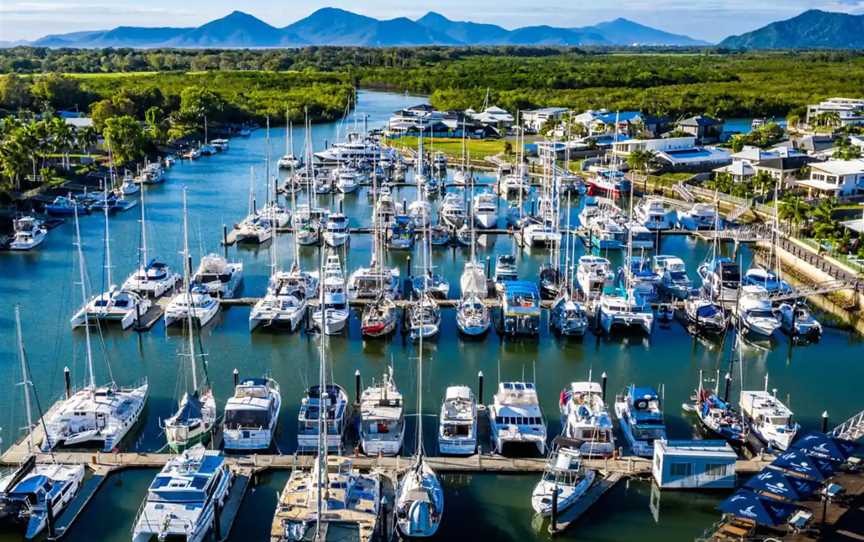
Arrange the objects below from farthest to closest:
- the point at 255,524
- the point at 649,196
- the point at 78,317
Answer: the point at 649,196, the point at 78,317, the point at 255,524

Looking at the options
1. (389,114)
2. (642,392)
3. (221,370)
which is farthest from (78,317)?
(389,114)

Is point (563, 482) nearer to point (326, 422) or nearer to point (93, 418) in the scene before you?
point (326, 422)

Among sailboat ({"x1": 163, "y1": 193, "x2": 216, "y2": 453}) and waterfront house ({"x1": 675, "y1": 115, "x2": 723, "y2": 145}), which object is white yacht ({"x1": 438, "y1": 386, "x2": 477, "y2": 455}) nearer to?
sailboat ({"x1": 163, "y1": 193, "x2": 216, "y2": 453})

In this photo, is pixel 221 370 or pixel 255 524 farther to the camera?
pixel 221 370

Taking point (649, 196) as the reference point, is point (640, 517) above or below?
below

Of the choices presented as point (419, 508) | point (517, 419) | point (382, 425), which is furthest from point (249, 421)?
point (517, 419)

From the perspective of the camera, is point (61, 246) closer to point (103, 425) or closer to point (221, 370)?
point (221, 370)
